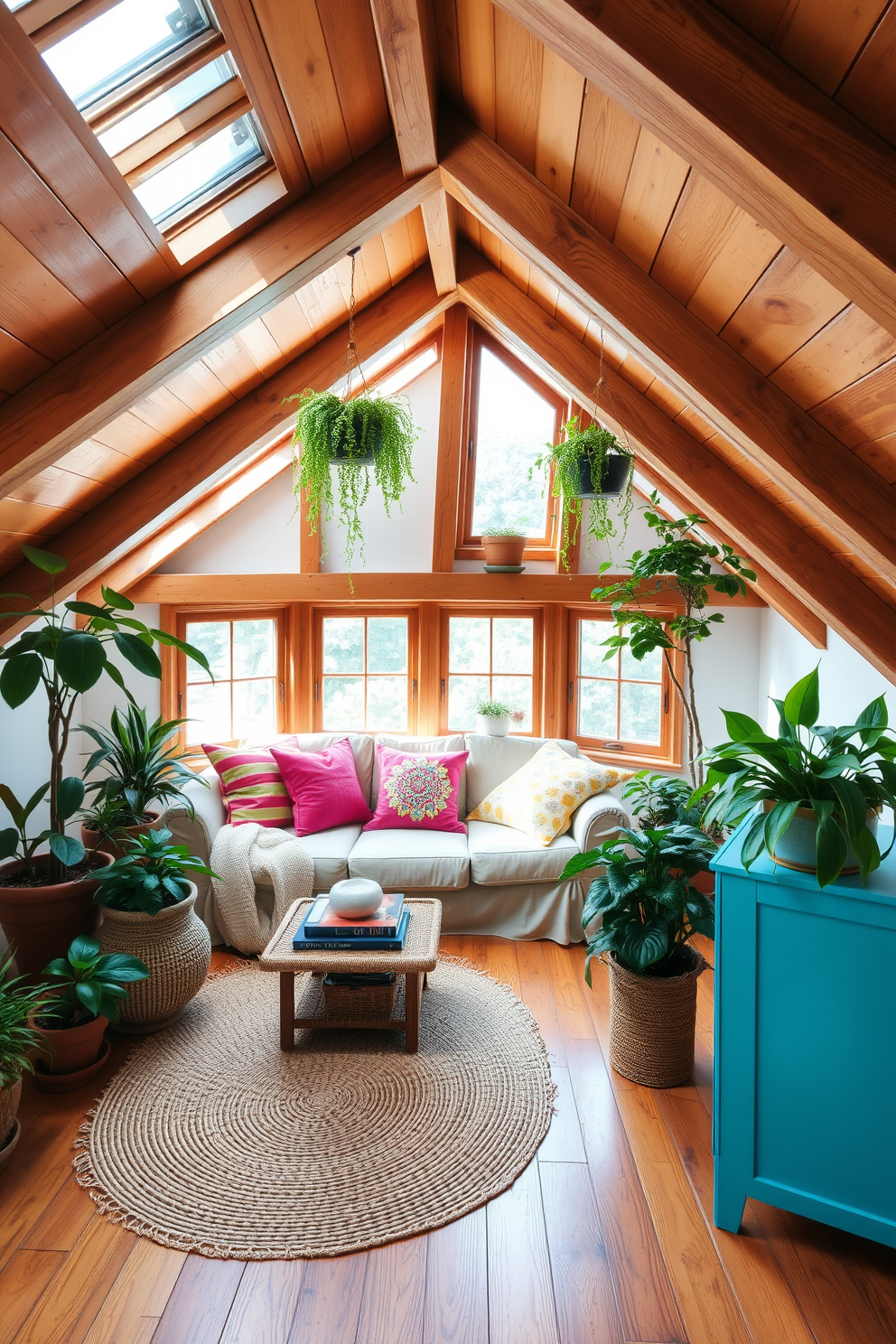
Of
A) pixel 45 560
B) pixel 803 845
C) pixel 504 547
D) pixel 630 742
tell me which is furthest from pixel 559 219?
pixel 630 742

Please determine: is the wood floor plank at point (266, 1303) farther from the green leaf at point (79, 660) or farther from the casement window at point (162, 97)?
the casement window at point (162, 97)

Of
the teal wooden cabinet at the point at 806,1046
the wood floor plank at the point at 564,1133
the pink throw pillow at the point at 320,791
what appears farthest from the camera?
the pink throw pillow at the point at 320,791

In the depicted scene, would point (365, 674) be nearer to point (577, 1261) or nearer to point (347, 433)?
point (347, 433)

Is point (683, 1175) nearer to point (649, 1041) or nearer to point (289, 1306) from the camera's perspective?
point (649, 1041)

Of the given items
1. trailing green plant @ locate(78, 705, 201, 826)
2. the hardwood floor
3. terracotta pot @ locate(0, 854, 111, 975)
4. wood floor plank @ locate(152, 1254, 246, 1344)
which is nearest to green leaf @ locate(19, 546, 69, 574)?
trailing green plant @ locate(78, 705, 201, 826)

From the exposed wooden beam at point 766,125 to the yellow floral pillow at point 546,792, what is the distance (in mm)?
2808

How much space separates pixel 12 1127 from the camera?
2.39m

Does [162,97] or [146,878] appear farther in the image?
[146,878]

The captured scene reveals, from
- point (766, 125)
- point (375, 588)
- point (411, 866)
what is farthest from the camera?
point (375, 588)

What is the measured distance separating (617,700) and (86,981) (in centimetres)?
295

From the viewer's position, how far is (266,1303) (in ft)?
6.30

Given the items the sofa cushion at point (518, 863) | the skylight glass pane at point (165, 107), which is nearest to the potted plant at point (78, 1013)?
the sofa cushion at point (518, 863)

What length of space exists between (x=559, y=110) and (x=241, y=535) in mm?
2877

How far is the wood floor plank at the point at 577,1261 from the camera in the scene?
187 centimetres
